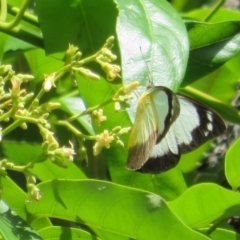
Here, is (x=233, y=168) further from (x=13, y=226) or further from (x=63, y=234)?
(x=13, y=226)

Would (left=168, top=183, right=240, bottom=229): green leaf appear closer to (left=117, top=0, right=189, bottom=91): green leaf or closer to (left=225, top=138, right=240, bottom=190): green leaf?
(left=225, top=138, right=240, bottom=190): green leaf

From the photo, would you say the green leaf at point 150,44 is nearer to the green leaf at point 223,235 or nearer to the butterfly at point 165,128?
the butterfly at point 165,128

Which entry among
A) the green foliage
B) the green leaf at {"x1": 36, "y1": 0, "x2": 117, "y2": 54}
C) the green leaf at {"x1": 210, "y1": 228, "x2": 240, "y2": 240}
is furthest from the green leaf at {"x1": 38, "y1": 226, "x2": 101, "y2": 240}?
the green leaf at {"x1": 36, "y1": 0, "x2": 117, "y2": 54}

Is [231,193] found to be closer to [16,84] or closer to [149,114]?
[149,114]

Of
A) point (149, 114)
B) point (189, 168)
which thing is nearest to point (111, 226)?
point (149, 114)

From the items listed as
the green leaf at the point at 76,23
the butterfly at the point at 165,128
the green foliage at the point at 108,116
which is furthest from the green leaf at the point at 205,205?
the green leaf at the point at 76,23
